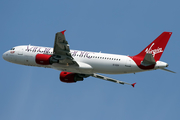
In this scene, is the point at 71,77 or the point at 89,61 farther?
the point at 71,77

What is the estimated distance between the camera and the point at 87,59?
5716cm

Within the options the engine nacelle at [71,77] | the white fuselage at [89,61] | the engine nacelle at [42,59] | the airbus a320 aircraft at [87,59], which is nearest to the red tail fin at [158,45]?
the airbus a320 aircraft at [87,59]

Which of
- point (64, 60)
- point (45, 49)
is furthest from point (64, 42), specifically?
point (45, 49)

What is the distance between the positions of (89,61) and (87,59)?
1.64 feet

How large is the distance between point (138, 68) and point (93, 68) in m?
7.43

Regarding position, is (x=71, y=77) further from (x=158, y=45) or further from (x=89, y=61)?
(x=158, y=45)

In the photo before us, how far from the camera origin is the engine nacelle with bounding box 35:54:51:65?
56.9 m

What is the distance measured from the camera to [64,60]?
184 feet

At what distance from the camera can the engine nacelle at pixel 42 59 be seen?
56.9 metres

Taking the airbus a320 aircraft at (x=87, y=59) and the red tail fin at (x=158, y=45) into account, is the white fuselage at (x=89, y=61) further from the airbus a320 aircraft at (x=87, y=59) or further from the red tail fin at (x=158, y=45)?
the red tail fin at (x=158, y=45)

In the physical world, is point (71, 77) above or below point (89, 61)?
below

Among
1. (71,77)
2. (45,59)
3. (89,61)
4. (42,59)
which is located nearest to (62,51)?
(45,59)

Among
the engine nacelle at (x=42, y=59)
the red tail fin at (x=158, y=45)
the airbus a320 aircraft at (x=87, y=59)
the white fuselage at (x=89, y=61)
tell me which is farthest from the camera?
the engine nacelle at (x=42, y=59)

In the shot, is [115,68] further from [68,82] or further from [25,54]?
[25,54]
